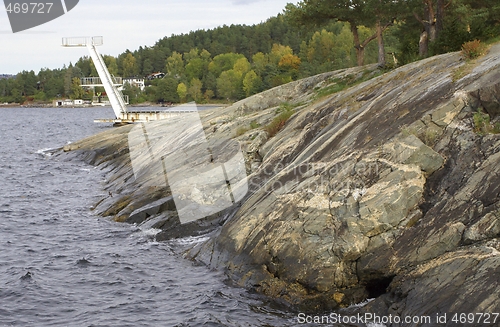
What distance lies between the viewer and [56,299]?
19031 millimetres

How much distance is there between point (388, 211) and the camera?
17953mm

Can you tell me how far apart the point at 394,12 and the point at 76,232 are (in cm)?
2420

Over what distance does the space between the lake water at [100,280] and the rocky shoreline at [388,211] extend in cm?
105

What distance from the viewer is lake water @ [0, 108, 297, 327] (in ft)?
57.1

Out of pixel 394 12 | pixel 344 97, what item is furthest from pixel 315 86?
pixel 344 97

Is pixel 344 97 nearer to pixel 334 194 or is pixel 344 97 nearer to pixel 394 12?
pixel 334 194

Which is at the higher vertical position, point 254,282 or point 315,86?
point 315,86

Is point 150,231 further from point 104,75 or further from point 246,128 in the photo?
point 104,75

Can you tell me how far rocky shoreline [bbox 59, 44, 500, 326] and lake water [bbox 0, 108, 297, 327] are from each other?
105 cm

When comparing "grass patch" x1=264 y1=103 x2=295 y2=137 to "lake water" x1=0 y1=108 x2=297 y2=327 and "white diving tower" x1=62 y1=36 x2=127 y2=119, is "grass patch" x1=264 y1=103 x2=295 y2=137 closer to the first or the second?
"lake water" x1=0 y1=108 x2=297 y2=327

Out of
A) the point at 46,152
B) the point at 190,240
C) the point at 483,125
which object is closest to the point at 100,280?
the point at 190,240

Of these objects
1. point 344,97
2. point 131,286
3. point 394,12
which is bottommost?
point 131,286

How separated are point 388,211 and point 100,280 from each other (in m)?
9.68

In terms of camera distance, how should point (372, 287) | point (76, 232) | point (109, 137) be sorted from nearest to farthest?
point (372, 287) < point (76, 232) < point (109, 137)
